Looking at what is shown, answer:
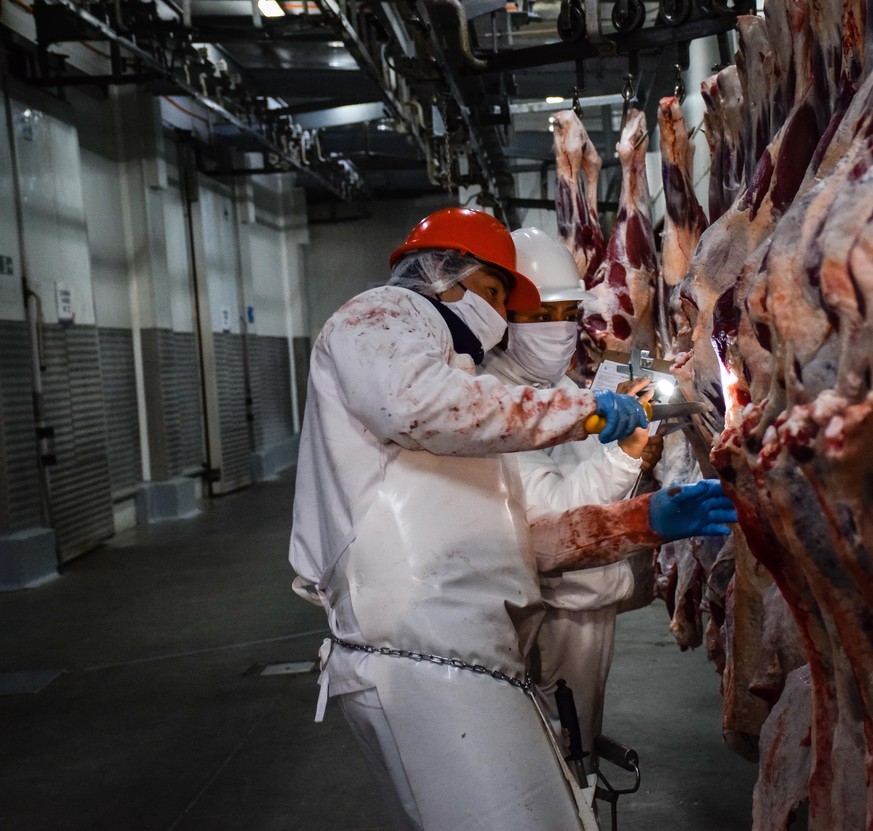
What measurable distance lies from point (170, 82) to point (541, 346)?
22.7ft

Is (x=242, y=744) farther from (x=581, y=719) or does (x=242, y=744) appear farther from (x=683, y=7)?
(x=683, y=7)

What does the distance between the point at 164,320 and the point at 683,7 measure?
8.60 meters

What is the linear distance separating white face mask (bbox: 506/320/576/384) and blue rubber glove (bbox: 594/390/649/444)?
1.07m

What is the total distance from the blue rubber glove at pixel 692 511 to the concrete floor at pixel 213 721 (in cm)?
148

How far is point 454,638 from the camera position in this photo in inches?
83.1

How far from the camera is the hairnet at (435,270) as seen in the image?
8.01ft

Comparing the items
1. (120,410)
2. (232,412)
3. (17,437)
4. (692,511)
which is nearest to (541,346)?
(692,511)

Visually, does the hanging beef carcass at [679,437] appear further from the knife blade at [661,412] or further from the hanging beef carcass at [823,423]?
the hanging beef carcass at [823,423]

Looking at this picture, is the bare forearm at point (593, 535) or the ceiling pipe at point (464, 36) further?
the ceiling pipe at point (464, 36)

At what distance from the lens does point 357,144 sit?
1317 centimetres

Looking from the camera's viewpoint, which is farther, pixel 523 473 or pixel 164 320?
pixel 164 320

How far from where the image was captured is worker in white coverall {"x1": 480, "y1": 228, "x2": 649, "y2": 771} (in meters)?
2.75

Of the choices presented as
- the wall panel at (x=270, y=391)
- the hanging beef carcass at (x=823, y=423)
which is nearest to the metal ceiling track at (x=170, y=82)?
the wall panel at (x=270, y=391)

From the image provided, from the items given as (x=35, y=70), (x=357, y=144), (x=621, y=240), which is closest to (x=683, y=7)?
(x=621, y=240)
